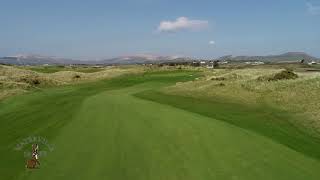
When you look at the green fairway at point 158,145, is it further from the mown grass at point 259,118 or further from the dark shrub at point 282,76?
the dark shrub at point 282,76

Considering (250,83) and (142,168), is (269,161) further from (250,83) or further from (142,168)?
(250,83)

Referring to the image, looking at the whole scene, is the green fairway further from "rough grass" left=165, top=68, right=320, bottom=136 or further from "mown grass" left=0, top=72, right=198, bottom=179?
"rough grass" left=165, top=68, right=320, bottom=136

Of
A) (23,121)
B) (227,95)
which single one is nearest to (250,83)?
(227,95)

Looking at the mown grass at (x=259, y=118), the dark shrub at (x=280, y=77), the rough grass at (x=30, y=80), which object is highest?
the dark shrub at (x=280, y=77)

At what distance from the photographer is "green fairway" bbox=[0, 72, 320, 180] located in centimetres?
1791

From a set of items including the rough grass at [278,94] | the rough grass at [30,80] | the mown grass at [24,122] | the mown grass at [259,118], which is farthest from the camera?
the rough grass at [30,80]

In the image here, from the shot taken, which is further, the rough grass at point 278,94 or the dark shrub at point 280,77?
the dark shrub at point 280,77

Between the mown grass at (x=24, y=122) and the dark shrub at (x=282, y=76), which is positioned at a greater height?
the dark shrub at (x=282, y=76)

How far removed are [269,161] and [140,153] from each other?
529 cm

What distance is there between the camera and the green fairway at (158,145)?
58.7 ft

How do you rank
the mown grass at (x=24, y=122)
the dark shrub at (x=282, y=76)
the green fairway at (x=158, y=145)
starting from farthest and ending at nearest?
1. the dark shrub at (x=282, y=76)
2. the mown grass at (x=24, y=122)
3. the green fairway at (x=158, y=145)

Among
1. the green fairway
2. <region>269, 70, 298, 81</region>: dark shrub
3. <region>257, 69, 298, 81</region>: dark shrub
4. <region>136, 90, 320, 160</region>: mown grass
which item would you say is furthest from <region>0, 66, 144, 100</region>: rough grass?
<region>269, 70, 298, 81</region>: dark shrub

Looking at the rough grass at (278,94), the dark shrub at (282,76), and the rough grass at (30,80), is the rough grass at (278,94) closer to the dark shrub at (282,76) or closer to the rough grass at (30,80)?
the dark shrub at (282,76)

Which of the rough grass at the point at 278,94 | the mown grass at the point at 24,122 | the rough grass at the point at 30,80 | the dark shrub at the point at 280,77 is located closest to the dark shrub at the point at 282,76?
the dark shrub at the point at 280,77
